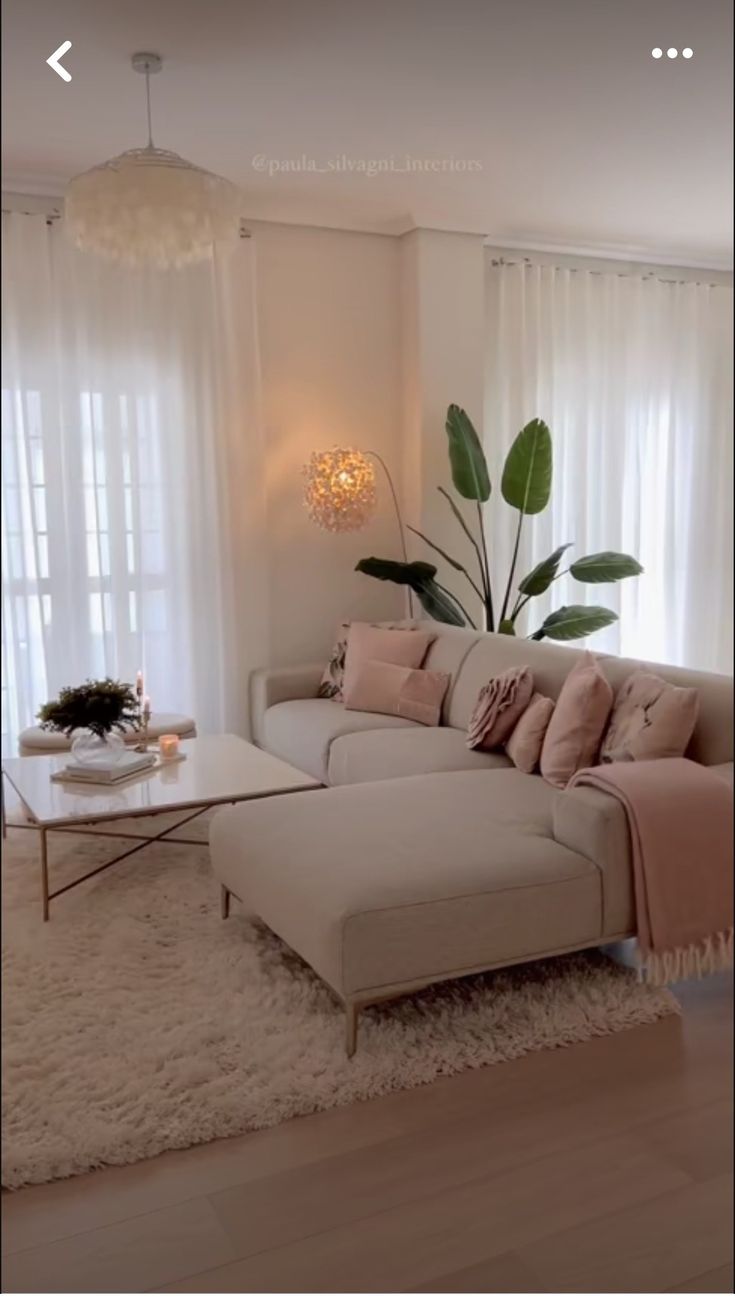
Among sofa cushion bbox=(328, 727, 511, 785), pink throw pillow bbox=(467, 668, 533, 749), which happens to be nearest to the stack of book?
sofa cushion bbox=(328, 727, 511, 785)

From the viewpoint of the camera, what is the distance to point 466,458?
2.63 ft

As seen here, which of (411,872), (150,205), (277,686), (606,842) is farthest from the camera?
(411,872)

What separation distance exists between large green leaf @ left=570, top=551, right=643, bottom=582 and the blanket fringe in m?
0.32

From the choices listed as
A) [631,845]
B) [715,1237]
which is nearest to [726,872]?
[631,845]

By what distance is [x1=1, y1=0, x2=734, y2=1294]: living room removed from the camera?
2.31 ft

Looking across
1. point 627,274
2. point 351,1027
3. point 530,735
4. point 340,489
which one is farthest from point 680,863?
point 351,1027

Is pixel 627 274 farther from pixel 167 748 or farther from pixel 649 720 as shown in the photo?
pixel 167 748

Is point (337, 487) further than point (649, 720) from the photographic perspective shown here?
Yes

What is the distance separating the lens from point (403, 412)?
0.80m

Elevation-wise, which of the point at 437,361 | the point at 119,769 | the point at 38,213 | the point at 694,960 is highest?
the point at 38,213

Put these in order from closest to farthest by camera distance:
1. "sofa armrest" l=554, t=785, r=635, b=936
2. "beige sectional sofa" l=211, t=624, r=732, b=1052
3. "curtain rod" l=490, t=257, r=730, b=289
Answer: "sofa armrest" l=554, t=785, r=635, b=936 < "beige sectional sofa" l=211, t=624, r=732, b=1052 < "curtain rod" l=490, t=257, r=730, b=289

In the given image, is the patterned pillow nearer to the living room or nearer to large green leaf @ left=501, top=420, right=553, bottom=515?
the living room

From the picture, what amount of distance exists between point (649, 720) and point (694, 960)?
6.4 inches

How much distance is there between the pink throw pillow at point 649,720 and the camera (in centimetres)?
61
